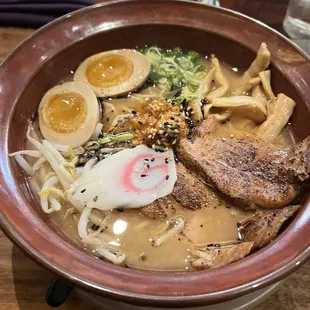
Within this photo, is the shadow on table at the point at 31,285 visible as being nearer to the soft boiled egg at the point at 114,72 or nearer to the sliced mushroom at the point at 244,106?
the soft boiled egg at the point at 114,72

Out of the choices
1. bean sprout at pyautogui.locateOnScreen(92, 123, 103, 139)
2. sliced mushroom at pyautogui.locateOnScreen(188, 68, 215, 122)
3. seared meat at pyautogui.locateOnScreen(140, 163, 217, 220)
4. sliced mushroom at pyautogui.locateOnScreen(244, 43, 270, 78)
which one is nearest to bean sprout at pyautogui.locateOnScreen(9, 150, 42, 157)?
bean sprout at pyautogui.locateOnScreen(92, 123, 103, 139)

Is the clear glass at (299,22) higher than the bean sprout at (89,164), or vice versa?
the clear glass at (299,22)

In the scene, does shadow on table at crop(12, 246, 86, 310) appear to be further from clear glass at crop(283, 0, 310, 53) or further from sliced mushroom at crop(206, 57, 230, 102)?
clear glass at crop(283, 0, 310, 53)

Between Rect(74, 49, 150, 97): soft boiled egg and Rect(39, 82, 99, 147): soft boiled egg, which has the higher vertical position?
Rect(74, 49, 150, 97): soft boiled egg

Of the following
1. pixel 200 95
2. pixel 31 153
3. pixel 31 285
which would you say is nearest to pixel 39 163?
pixel 31 153

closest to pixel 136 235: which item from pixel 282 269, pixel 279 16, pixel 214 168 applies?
pixel 214 168

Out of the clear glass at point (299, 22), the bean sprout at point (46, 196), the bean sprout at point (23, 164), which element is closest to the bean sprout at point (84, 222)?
the bean sprout at point (46, 196)
